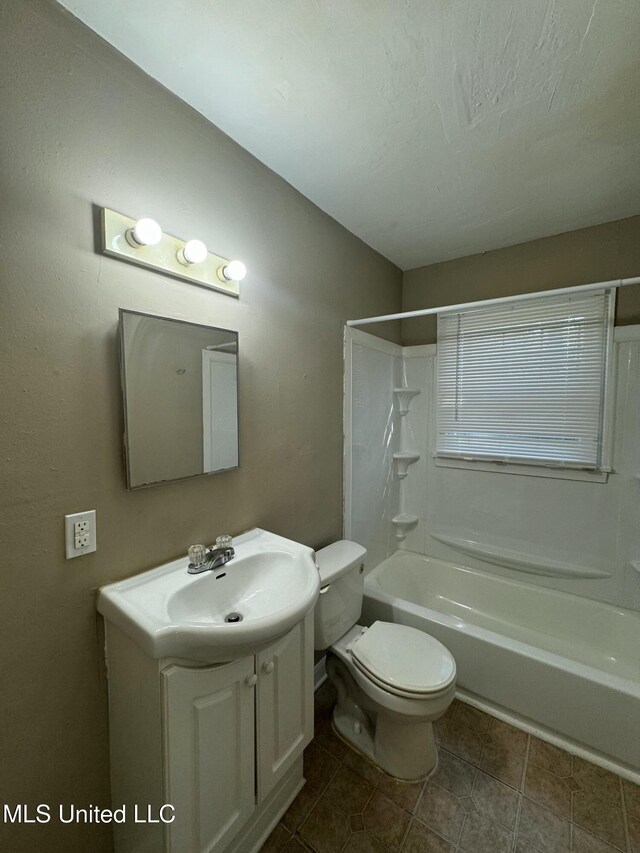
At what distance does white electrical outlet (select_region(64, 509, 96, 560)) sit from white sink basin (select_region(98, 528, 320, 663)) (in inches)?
5.5

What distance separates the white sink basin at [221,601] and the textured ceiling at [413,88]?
1588 millimetres

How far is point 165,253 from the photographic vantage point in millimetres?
1102

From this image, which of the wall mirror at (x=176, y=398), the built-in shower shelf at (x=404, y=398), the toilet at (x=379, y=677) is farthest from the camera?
the built-in shower shelf at (x=404, y=398)

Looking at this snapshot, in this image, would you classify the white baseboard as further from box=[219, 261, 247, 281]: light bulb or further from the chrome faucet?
box=[219, 261, 247, 281]: light bulb

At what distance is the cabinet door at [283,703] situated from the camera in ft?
3.55

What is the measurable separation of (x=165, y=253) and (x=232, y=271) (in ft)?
0.79

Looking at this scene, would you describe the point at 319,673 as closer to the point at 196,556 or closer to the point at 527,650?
the point at 527,650

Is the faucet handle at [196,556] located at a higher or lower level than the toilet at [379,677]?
higher

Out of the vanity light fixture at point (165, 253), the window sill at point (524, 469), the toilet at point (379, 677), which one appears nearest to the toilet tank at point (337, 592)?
the toilet at point (379, 677)

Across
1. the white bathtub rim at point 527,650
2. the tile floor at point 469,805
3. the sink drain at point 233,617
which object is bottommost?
the tile floor at point 469,805

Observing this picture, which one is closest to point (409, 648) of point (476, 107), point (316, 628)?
point (316, 628)

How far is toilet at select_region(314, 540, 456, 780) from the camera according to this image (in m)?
1.31

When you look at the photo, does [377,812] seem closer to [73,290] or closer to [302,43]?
[73,290]

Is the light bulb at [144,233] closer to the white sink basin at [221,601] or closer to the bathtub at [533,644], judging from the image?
the white sink basin at [221,601]
